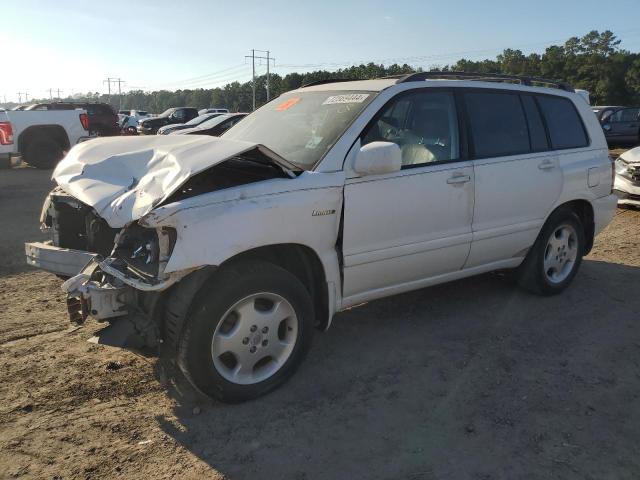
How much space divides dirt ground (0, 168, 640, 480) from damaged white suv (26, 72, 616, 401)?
1.10ft

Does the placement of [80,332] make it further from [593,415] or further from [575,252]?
[575,252]

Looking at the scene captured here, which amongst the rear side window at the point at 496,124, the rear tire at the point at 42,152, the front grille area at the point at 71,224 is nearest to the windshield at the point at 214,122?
the rear tire at the point at 42,152

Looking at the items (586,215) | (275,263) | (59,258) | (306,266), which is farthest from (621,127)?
(59,258)

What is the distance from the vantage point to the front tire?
2.88m

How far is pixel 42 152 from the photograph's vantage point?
13.9 metres

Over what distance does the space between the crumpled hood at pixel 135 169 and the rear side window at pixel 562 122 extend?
9.41ft

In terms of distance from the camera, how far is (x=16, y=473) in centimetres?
251

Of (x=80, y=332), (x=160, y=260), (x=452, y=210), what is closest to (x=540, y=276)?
(x=452, y=210)

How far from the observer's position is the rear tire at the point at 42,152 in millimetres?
13664

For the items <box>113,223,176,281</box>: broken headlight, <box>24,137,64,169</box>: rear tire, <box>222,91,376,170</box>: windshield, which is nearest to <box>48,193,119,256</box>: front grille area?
<box>113,223,176,281</box>: broken headlight

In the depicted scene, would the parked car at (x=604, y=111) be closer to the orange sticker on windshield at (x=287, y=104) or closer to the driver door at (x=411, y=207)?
the driver door at (x=411, y=207)

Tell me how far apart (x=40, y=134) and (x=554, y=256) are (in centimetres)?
1295

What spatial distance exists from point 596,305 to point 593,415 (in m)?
1.98

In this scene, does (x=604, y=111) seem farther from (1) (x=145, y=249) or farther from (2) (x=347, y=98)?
(1) (x=145, y=249)
